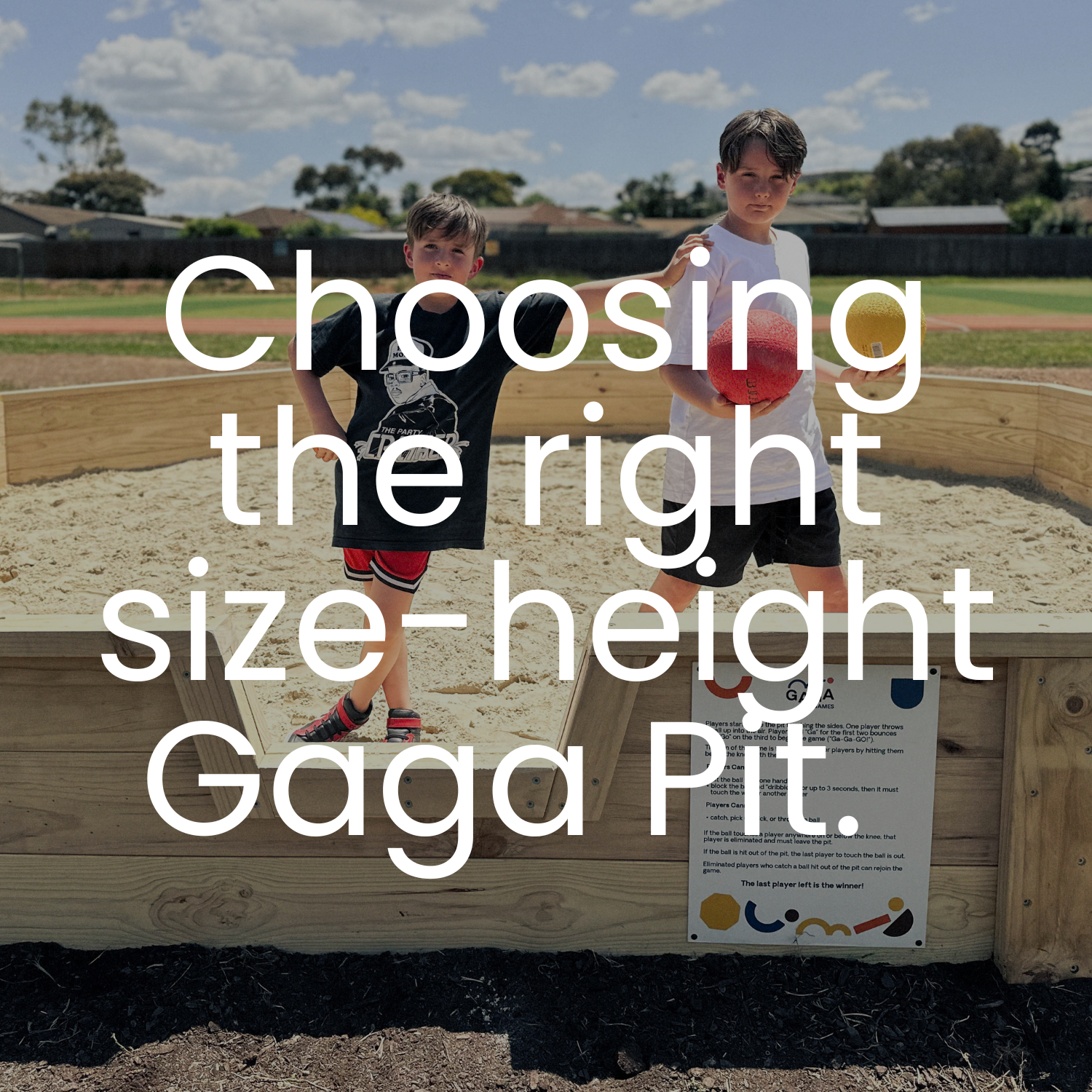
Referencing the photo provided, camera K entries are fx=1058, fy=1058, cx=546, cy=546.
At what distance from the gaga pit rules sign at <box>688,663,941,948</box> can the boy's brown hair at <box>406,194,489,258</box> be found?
119 cm

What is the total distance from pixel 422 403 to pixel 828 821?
126 centimetres

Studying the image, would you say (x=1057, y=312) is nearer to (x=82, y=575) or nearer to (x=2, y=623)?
(x=82, y=575)

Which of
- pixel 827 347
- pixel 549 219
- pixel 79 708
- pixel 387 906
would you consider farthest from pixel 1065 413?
pixel 549 219

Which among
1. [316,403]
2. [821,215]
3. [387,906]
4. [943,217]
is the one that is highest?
[821,215]

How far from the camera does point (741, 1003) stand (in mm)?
1871

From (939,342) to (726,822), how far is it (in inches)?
495

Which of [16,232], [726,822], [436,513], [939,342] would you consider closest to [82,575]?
[436,513]

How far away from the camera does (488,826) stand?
1.93 m

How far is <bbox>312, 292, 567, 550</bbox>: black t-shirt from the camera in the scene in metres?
2.42

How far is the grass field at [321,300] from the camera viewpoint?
22844mm

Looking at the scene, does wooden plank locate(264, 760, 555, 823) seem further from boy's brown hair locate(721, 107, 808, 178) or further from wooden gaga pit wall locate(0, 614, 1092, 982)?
boy's brown hair locate(721, 107, 808, 178)

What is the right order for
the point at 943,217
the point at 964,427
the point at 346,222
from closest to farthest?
the point at 964,427, the point at 943,217, the point at 346,222

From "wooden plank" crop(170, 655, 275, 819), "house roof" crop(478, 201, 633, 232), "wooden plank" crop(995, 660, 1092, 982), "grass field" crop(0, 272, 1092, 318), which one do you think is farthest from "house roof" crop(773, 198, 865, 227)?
"wooden plank" crop(170, 655, 275, 819)

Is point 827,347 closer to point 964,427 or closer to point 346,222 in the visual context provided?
point 964,427
